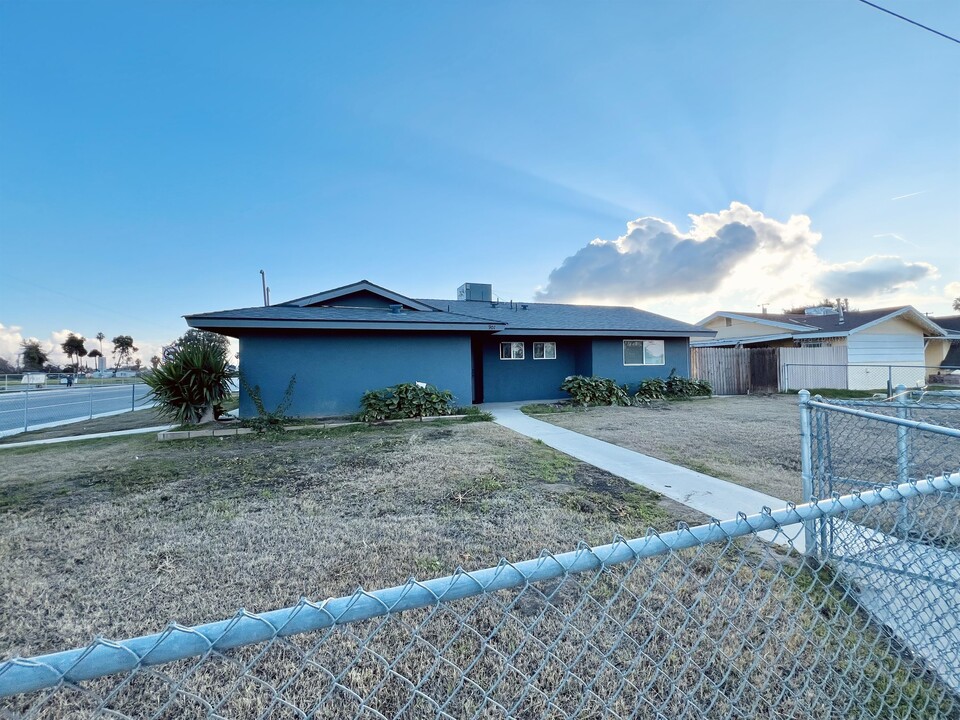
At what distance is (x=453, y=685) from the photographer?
6.83ft

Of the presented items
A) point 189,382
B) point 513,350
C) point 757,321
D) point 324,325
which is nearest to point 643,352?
point 513,350

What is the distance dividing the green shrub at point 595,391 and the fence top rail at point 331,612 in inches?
472

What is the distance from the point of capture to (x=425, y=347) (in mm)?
11805

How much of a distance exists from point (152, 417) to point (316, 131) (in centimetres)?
1036

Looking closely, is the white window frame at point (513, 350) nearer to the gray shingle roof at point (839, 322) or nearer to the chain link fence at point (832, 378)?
the chain link fence at point (832, 378)

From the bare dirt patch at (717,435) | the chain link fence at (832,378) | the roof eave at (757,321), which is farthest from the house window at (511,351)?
the roof eave at (757,321)

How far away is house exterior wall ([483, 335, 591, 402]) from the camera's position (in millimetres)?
14617

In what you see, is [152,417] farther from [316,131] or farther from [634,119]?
[634,119]

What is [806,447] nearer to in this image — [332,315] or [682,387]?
[332,315]

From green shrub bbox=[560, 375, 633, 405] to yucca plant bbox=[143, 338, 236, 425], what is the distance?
9764mm

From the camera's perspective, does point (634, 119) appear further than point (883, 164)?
Yes

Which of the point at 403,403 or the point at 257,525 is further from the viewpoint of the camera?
the point at 403,403

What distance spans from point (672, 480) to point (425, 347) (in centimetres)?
785

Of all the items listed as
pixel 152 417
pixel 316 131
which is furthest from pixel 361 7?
pixel 152 417
